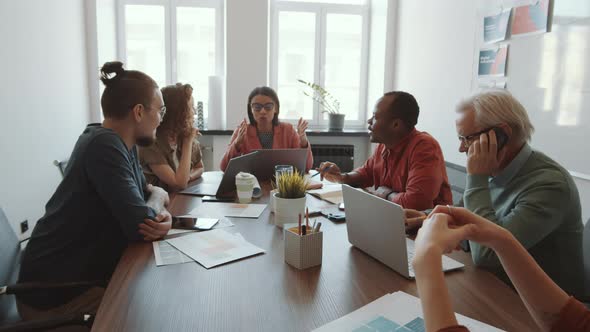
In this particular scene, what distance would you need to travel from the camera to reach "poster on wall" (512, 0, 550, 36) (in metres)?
2.28

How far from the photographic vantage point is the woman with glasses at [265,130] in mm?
2930

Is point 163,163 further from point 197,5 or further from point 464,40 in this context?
point 197,5

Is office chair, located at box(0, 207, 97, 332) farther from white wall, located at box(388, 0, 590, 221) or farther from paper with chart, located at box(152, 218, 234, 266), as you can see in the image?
white wall, located at box(388, 0, 590, 221)

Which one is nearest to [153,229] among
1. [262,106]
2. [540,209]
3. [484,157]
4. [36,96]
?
[484,157]

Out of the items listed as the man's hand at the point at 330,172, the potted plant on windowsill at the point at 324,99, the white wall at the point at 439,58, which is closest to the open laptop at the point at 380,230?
the man's hand at the point at 330,172

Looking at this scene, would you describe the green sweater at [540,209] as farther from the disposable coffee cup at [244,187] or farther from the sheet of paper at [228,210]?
the disposable coffee cup at [244,187]

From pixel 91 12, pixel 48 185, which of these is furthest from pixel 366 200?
pixel 91 12

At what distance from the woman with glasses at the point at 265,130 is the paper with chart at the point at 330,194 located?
0.89 meters

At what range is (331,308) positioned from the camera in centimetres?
95

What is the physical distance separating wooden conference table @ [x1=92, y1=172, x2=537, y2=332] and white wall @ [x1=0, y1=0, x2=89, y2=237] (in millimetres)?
1858

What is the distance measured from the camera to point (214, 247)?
1.31 metres

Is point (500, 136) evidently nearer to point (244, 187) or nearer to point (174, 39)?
point (244, 187)

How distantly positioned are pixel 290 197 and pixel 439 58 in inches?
95.8

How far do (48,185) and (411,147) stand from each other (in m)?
2.67
